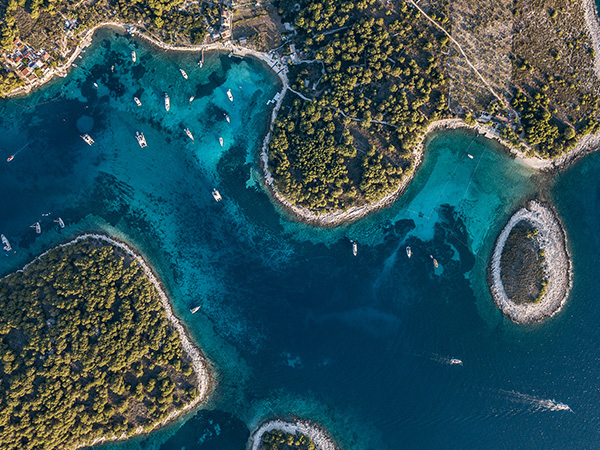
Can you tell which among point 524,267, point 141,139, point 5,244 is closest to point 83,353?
point 5,244

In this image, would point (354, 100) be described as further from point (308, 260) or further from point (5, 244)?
point (5, 244)

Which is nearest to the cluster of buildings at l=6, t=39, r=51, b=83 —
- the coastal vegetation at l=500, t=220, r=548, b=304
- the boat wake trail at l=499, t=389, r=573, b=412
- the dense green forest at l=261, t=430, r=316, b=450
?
the dense green forest at l=261, t=430, r=316, b=450

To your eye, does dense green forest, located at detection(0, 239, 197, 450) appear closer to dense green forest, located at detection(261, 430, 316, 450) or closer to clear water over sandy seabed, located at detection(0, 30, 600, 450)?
clear water over sandy seabed, located at detection(0, 30, 600, 450)

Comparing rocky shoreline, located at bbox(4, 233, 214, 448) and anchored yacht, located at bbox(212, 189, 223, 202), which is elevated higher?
anchored yacht, located at bbox(212, 189, 223, 202)

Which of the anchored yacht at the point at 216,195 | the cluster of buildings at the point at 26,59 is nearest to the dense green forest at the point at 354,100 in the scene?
the anchored yacht at the point at 216,195

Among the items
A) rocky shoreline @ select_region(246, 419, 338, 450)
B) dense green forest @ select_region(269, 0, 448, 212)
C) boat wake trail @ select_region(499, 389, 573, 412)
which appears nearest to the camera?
dense green forest @ select_region(269, 0, 448, 212)

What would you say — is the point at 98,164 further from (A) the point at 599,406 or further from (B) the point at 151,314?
(A) the point at 599,406
